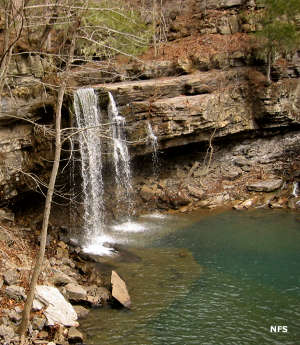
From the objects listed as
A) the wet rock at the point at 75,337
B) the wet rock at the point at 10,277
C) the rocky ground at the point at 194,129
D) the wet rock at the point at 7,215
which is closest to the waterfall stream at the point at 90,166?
the rocky ground at the point at 194,129

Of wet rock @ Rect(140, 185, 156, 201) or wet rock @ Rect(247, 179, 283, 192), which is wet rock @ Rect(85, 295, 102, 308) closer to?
wet rock @ Rect(140, 185, 156, 201)

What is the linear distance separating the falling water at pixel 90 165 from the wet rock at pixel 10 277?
5.62 m

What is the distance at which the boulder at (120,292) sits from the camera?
31.5ft

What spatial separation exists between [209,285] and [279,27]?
14223 mm

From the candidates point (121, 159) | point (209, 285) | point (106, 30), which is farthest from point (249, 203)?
point (106, 30)

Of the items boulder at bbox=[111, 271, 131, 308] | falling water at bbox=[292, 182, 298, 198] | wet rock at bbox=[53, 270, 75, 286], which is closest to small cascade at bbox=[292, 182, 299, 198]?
falling water at bbox=[292, 182, 298, 198]

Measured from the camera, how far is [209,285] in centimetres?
1072

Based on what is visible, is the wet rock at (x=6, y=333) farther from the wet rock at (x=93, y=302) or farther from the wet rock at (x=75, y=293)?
the wet rock at (x=93, y=302)

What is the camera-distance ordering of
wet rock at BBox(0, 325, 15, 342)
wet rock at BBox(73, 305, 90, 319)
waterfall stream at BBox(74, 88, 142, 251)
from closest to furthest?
wet rock at BBox(0, 325, 15, 342), wet rock at BBox(73, 305, 90, 319), waterfall stream at BBox(74, 88, 142, 251)

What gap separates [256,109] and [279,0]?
567 centimetres

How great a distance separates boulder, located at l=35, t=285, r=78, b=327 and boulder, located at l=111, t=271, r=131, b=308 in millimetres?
1249

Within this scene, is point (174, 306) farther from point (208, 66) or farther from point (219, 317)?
point (208, 66)

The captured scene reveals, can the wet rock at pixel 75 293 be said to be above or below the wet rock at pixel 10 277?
below

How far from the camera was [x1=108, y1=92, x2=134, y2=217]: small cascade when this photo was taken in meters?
16.3
